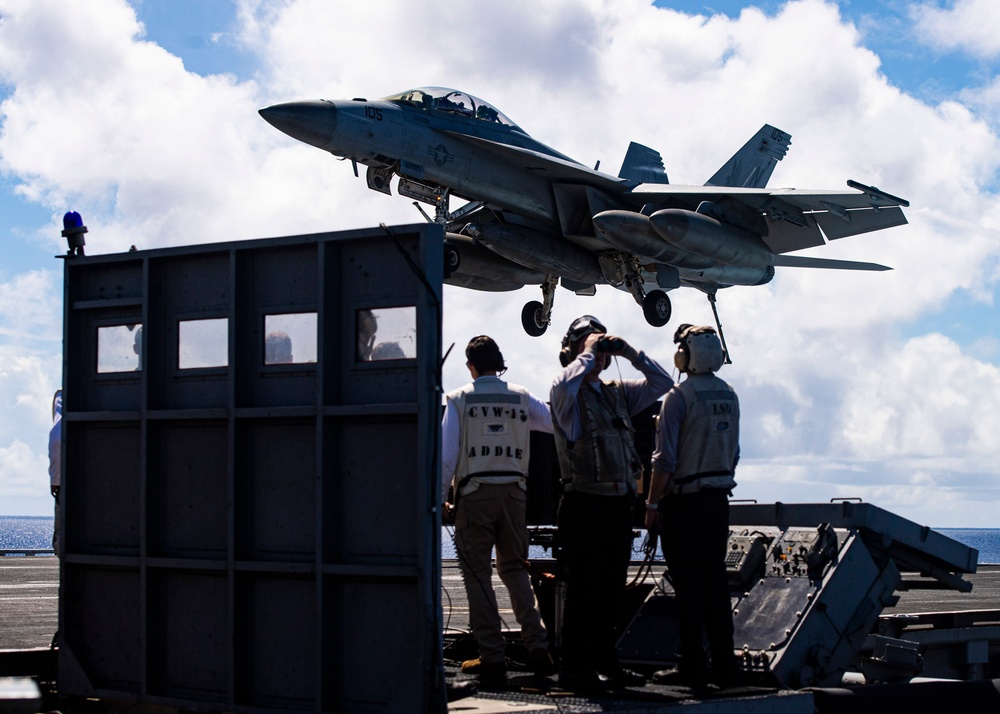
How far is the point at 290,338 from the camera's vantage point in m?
5.23

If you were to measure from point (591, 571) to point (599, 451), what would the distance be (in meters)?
0.61

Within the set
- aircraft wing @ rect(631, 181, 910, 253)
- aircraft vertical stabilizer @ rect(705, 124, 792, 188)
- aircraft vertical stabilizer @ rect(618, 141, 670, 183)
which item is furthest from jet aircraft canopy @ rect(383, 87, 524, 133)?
aircraft vertical stabilizer @ rect(705, 124, 792, 188)

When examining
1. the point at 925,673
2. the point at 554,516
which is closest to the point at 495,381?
the point at 554,516

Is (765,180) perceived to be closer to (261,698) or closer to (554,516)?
(554,516)

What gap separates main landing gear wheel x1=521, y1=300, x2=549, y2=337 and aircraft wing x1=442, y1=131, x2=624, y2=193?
2.93 meters

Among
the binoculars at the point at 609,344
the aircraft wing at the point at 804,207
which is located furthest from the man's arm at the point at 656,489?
the aircraft wing at the point at 804,207

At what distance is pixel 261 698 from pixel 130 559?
97 cm

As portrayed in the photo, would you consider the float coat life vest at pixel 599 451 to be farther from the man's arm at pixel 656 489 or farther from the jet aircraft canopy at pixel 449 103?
the jet aircraft canopy at pixel 449 103

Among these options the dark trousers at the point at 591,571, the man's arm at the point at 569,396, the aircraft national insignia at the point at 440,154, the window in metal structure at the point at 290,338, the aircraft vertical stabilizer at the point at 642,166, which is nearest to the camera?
the window in metal structure at the point at 290,338

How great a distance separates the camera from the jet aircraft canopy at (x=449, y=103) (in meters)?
21.1

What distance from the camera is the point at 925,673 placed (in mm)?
9938

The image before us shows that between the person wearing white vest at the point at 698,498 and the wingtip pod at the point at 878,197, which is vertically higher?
the wingtip pod at the point at 878,197

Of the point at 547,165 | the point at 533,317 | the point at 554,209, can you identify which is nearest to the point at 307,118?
the point at 547,165

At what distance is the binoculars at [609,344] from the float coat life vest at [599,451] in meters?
0.21
